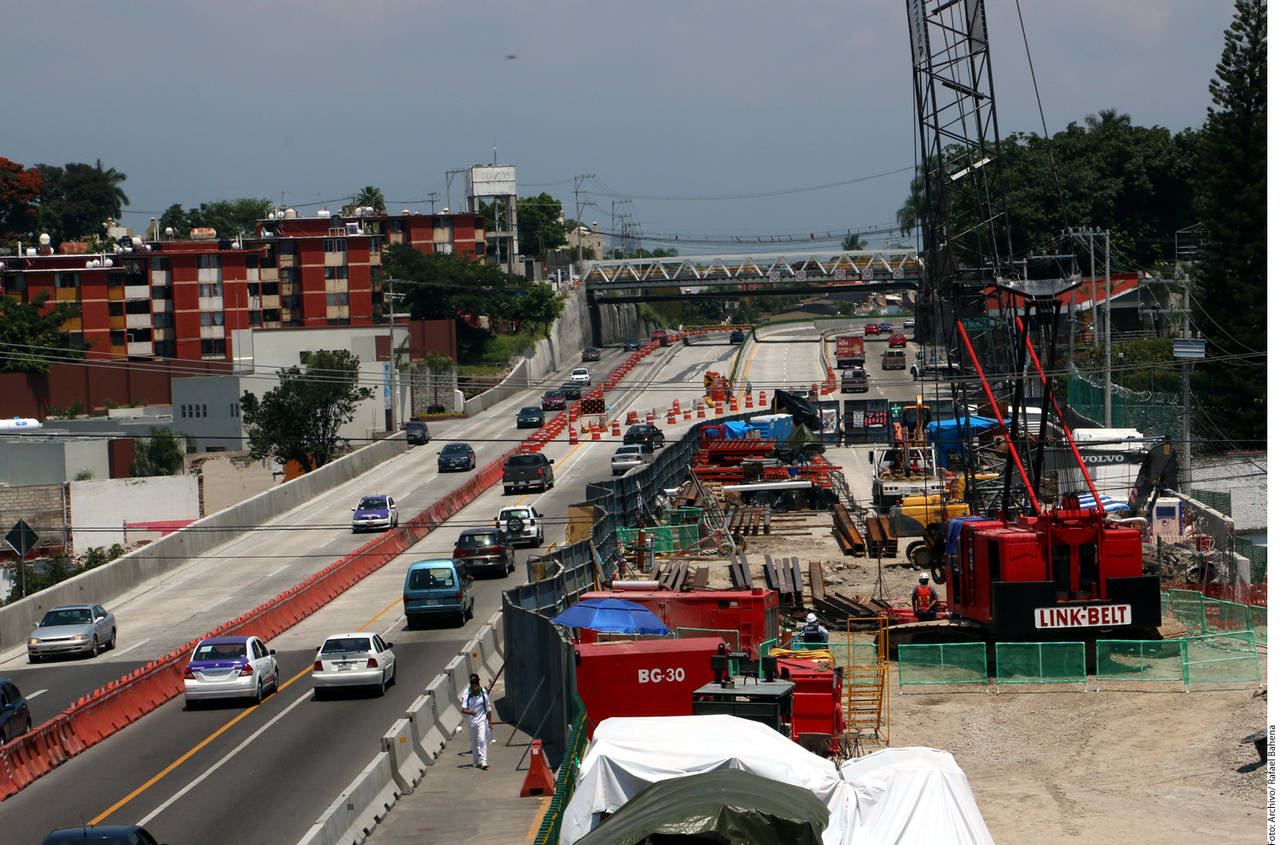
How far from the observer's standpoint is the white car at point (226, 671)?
29844mm

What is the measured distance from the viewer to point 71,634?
126 feet

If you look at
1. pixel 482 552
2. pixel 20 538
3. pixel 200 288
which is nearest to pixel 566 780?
pixel 482 552

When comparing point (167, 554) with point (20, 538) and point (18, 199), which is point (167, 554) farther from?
point (18, 199)

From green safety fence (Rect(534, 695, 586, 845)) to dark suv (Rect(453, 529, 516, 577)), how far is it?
22.6 m

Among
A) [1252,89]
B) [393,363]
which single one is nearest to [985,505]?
[1252,89]

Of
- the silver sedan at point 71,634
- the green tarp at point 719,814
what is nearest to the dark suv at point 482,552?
the silver sedan at point 71,634

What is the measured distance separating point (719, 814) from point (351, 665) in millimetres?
17421

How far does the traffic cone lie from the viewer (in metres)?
22.1

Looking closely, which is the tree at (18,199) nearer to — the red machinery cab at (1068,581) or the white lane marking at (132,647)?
the white lane marking at (132,647)

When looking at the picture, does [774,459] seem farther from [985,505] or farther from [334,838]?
[334,838]

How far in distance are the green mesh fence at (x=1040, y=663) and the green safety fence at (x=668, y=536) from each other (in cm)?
1998

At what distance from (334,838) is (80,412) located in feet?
327

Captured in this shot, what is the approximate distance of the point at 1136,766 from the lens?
22.8 m

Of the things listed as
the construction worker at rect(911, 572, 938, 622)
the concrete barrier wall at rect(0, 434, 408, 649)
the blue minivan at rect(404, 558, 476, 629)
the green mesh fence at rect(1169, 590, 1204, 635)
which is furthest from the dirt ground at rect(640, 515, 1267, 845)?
the concrete barrier wall at rect(0, 434, 408, 649)
